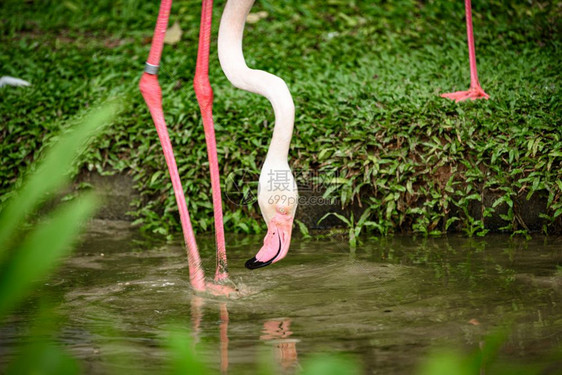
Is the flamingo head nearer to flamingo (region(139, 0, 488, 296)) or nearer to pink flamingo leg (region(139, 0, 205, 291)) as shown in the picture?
flamingo (region(139, 0, 488, 296))

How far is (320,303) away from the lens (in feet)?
10.4

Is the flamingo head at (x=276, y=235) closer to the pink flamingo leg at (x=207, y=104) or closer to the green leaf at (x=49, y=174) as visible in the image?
the pink flamingo leg at (x=207, y=104)

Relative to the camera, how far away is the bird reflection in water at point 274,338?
243cm

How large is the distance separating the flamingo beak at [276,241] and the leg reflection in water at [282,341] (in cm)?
34

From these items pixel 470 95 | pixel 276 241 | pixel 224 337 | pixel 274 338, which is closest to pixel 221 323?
pixel 224 337

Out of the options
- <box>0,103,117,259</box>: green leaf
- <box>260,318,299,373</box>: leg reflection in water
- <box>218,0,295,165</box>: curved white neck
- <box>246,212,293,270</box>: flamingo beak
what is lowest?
<box>260,318,299,373</box>: leg reflection in water

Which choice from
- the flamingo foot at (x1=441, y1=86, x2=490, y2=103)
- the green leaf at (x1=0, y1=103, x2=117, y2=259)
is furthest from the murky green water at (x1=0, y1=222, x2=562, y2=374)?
the green leaf at (x1=0, y1=103, x2=117, y2=259)

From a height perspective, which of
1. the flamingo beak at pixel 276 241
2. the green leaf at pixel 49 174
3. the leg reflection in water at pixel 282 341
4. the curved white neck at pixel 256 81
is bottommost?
the leg reflection in water at pixel 282 341

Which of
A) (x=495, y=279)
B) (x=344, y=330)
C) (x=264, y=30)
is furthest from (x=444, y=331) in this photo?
(x=264, y=30)

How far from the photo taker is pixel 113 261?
414cm

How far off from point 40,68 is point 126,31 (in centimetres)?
121

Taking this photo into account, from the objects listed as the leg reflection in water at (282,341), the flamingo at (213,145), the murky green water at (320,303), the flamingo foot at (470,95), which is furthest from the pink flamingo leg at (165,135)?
the flamingo foot at (470,95)

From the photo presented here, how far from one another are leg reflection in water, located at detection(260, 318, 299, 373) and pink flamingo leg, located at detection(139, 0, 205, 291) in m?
0.63

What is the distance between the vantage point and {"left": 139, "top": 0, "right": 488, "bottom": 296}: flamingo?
10.6 feet
